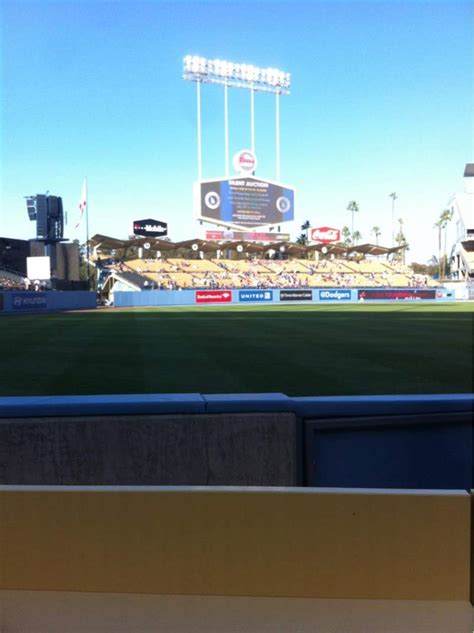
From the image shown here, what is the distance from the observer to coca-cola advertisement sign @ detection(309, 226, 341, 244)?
7925 cm

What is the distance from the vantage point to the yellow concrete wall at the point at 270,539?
3615 mm

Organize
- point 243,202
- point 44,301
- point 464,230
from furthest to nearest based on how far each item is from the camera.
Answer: point 464,230 < point 243,202 < point 44,301

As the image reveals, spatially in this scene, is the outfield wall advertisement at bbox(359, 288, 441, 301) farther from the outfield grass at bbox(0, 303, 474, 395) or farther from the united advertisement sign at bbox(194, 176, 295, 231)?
the outfield grass at bbox(0, 303, 474, 395)

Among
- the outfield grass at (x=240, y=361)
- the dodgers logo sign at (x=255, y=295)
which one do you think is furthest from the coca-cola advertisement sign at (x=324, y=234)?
the outfield grass at (x=240, y=361)

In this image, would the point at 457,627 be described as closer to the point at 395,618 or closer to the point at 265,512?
the point at 395,618

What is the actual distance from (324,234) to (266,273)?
517 inches

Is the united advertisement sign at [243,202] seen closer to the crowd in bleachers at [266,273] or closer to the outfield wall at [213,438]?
the crowd in bleachers at [266,273]

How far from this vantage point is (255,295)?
Answer: 55031 mm

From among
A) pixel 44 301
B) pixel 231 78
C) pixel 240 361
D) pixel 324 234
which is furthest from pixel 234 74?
pixel 240 361

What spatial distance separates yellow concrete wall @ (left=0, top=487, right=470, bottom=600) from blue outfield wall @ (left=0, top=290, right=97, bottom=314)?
112 ft

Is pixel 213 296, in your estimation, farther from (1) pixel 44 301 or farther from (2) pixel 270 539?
(2) pixel 270 539

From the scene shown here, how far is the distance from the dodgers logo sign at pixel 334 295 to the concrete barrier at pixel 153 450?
168 ft

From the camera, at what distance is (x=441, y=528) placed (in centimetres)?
361

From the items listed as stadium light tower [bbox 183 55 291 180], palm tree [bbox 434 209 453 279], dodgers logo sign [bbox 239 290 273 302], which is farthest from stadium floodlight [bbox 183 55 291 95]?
palm tree [bbox 434 209 453 279]
